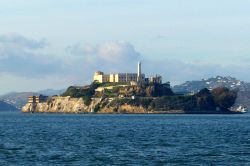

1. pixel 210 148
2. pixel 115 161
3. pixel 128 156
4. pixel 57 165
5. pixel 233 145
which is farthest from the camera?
pixel 233 145

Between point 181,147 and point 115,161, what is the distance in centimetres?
Result: 1711

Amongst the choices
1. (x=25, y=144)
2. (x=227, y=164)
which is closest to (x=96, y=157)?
(x=227, y=164)

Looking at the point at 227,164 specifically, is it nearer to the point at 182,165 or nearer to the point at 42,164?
the point at 182,165

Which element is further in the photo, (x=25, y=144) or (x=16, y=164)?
(x=25, y=144)

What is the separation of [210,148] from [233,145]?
6433 millimetres

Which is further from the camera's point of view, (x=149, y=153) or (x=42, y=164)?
(x=149, y=153)

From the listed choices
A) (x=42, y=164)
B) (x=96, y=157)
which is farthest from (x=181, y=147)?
(x=42, y=164)

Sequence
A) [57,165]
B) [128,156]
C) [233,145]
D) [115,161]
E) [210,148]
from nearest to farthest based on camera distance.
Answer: [57,165] < [115,161] < [128,156] < [210,148] < [233,145]

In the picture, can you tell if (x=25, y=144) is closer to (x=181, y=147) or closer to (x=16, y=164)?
(x=181, y=147)

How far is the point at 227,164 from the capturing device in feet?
210

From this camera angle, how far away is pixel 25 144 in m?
87.4

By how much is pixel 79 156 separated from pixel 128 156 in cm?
442

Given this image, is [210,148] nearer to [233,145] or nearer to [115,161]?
[233,145]

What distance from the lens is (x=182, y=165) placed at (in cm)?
6356
